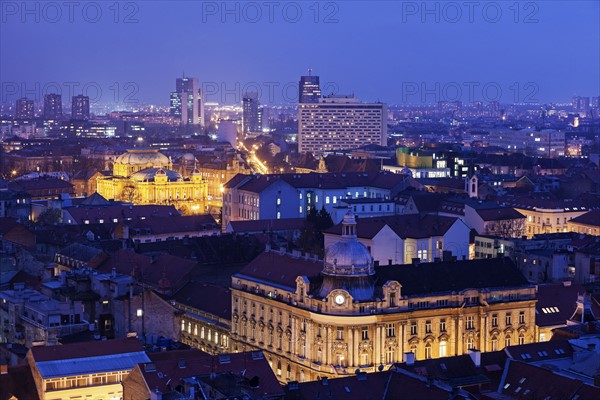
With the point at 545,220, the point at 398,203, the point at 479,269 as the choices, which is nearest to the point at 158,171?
the point at 398,203

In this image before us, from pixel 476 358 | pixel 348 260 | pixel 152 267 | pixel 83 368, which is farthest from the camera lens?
pixel 152 267

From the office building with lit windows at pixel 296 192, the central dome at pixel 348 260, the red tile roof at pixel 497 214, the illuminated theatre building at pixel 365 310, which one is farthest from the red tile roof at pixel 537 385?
the office building with lit windows at pixel 296 192

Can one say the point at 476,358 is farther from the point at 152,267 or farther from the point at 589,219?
the point at 589,219

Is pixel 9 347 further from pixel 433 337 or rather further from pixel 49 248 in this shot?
pixel 49 248

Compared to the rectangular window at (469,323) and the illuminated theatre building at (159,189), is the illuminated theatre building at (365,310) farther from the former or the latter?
the illuminated theatre building at (159,189)

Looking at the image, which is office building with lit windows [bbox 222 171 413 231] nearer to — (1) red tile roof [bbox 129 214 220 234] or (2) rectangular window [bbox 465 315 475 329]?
(1) red tile roof [bbox 129 214 220 234]

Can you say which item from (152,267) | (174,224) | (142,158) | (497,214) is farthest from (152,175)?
(152,267)

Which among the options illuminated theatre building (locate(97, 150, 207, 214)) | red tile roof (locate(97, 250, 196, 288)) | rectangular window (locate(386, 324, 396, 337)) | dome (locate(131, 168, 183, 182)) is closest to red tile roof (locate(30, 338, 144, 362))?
rectangular window (locate(386, 324, 396, 337))

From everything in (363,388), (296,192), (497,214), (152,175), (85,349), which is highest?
(152,175)
